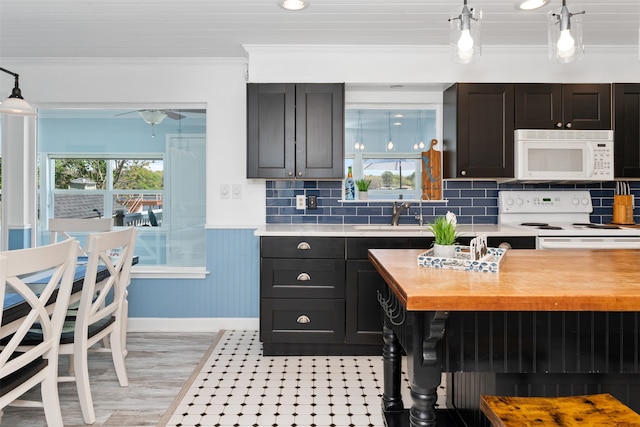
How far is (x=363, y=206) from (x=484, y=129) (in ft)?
3.70

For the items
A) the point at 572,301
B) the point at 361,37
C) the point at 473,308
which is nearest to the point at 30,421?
the point at 473,308

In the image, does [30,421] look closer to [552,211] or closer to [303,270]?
[303,270]

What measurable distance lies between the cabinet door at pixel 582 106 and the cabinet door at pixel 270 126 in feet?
6.88

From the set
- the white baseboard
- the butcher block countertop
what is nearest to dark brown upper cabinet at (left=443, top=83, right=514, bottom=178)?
the butcher block countertop

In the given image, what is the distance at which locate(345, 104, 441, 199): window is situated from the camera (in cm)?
383

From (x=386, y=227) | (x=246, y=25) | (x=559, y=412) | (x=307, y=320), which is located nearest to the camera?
(x=559, y=412)

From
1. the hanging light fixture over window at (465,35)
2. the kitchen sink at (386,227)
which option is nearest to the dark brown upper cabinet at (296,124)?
the kitchen sink at (386,227)

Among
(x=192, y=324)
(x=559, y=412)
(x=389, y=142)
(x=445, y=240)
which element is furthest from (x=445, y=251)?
(x=192, y=324)

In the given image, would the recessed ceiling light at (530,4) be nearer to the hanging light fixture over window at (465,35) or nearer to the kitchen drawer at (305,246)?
the hanging light fixture over window at (465,35)

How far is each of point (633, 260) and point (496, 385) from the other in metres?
0.80

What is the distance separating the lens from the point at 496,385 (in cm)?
168

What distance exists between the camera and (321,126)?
3475 mm

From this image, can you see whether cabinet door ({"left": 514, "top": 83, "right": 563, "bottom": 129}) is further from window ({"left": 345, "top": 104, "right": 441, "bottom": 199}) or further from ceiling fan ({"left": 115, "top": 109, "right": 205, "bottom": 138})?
ceiling fan ({"left": 115, "top": 109, "right": 205, "bottom": 138})

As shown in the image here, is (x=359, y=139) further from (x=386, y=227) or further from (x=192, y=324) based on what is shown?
(x=192, y=324)
